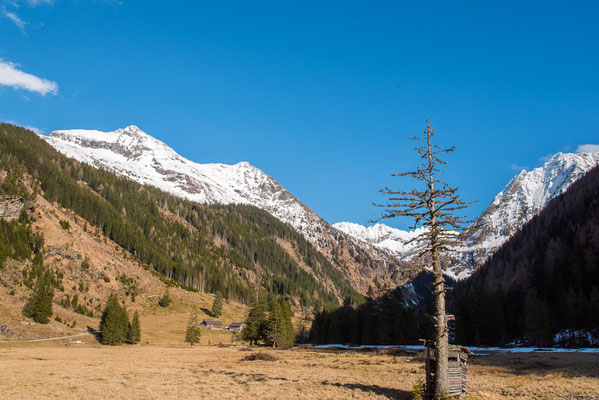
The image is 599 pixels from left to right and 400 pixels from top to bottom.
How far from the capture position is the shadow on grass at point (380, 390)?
20.7 meters

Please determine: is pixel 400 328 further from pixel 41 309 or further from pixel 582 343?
pixel 41 309

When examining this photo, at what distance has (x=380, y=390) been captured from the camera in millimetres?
22797

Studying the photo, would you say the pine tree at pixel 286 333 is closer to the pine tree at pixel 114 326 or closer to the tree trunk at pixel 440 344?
the pine tree at pixel 114 326

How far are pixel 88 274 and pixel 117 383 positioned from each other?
110 meters

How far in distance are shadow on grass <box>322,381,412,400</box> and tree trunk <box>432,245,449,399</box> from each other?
203 cm

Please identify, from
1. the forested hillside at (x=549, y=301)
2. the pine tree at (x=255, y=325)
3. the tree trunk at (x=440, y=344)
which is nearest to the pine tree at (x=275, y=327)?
the pine tree at (x=255, y=325)

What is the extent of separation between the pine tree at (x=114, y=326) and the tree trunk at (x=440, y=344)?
77613 mm

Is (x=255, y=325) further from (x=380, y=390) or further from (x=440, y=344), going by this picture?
(x=440, y=344)

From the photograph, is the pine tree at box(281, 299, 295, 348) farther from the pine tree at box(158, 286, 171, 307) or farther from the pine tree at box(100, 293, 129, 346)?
the pine tree at box(158, 286, 171, 307)

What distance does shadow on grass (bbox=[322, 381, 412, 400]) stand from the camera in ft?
68.0

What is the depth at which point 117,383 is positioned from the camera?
2622 centimetres

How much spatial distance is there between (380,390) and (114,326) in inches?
2898

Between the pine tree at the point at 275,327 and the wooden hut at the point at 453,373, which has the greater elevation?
the wooden hut at the point at 453,373

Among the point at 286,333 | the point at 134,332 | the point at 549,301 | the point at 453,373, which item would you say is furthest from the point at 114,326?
the point at 549,301
